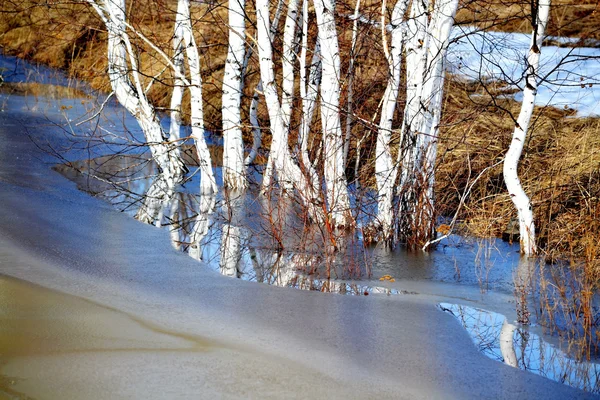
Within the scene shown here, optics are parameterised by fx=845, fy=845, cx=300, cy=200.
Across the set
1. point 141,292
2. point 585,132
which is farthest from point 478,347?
point 585,132

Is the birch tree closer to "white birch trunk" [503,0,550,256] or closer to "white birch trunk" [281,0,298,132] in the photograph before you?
"white birch trunk" [503,0,550,256]

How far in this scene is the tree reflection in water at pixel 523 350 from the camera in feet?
17.2

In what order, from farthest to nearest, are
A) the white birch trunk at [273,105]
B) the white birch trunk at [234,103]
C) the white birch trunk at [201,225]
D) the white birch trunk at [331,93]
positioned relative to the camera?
the white birch trunk at [234,103]
the white birch trunk at [273,105]
the white birch trunk at [331,93]
the white birch trunk at [201,225]

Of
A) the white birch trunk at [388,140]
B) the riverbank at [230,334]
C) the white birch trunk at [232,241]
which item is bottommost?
the riverbank at [230,334]

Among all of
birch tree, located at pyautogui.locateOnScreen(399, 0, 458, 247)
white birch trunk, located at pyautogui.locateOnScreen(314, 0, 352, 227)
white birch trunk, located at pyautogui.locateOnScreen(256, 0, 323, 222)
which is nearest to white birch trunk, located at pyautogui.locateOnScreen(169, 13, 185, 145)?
white birch trunk, located at pyautogui.locateOnScreen(256, 0, 323, 222)

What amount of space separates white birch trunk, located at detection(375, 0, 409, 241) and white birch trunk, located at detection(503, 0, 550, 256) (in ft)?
3.91

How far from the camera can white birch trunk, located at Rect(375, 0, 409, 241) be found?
8.61 meters

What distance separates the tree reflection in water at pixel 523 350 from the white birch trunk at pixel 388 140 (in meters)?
2.24

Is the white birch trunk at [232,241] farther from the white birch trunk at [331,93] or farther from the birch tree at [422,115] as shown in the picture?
the birch tree at [422,115]

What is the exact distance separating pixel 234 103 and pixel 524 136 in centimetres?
406

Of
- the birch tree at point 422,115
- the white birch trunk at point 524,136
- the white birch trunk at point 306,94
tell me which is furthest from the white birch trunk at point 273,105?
the white birch trunk at point 524,136

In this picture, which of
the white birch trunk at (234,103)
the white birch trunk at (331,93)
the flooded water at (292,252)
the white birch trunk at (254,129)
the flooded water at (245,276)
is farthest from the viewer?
the white birch trunk at (254,129)

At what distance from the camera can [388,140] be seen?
8.71 metres

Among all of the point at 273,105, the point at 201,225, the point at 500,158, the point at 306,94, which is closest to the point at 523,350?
the point at 201,225
